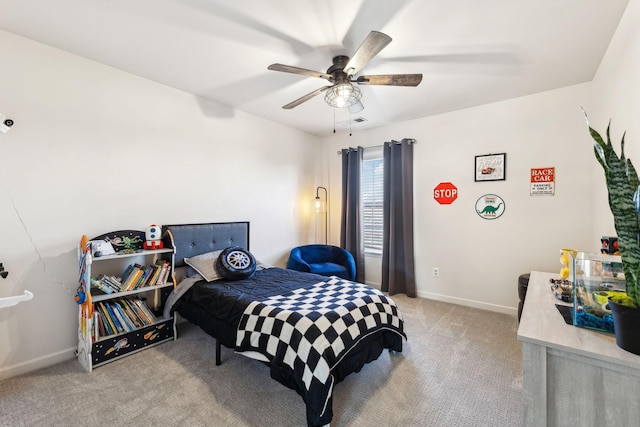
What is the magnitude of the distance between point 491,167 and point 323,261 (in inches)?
101

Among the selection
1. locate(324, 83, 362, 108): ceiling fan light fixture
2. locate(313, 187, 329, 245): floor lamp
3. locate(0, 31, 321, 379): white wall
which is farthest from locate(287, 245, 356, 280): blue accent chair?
locate(324, 83, 362, 108): ceiling fan light fixture

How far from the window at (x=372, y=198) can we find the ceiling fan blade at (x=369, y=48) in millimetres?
2395

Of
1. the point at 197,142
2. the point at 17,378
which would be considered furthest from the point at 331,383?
the point at 197,142

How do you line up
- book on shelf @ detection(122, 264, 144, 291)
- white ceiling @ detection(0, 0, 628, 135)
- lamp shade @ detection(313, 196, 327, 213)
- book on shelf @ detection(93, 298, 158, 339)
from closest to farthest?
white ceiling @ detection(0, 0, 628, 135), book on shelf @ detection(93, 298, 158, 339), book on shelf @ detection(122, 264, 144, 291), lamp shade @ detection(313, 196, 327, 213)

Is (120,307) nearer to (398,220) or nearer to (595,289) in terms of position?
(595,289)

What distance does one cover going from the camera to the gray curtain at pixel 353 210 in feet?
14.1

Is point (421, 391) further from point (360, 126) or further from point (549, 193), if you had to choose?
point (360, 126)

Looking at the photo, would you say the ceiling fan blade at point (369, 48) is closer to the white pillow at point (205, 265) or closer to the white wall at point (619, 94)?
the white wall at point (619, 94)

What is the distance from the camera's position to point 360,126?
4.20 m

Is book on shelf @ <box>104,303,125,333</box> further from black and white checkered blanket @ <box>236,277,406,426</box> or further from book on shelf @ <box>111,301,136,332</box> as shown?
black and white checkered blanket @ <box>236,277,406,426</box>

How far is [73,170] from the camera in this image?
7.58 feet

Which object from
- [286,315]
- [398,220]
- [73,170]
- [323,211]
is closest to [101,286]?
[73,170]

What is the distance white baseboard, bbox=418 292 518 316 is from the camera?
127 inches

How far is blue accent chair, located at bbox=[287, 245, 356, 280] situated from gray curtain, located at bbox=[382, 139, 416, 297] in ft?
1.90
